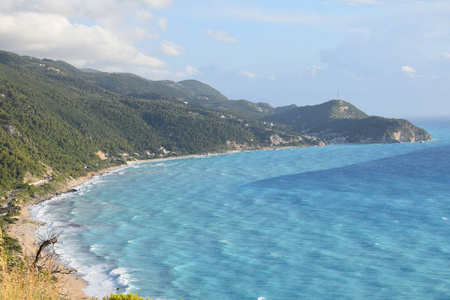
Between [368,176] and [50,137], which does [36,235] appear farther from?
[368,176]

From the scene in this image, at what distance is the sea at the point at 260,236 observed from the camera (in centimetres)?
4881

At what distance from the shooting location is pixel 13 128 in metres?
124

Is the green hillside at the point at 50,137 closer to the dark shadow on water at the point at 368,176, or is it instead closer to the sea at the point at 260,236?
the sea at the point at 260,236

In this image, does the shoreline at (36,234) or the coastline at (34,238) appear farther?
the coastline at (34,238)

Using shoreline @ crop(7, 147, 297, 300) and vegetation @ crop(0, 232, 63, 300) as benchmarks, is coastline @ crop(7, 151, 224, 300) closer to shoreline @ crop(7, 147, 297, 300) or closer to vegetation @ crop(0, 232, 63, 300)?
shoreline @ crop(7, 147, 297, 300)

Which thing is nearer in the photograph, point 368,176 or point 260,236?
point 260,236

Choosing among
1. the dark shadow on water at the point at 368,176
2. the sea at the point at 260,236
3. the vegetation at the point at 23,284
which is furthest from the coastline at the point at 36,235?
the dark shadow on water at the point at 368,176

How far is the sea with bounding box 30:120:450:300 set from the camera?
48812mm

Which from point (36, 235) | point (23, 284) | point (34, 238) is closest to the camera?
point (23, 284)

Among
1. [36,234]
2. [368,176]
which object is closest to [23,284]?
[36,234]

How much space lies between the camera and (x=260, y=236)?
6769cm

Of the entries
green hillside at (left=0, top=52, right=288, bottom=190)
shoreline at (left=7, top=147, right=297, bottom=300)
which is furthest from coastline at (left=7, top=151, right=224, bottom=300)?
green hillside at (left=0, top=52, right=288, bottom=190)

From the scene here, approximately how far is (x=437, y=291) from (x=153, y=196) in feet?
239

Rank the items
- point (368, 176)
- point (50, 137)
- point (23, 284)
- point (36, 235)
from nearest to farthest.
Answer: point (23, 284) → point (36, 235) → point (368, 176) → point (50, 137)
